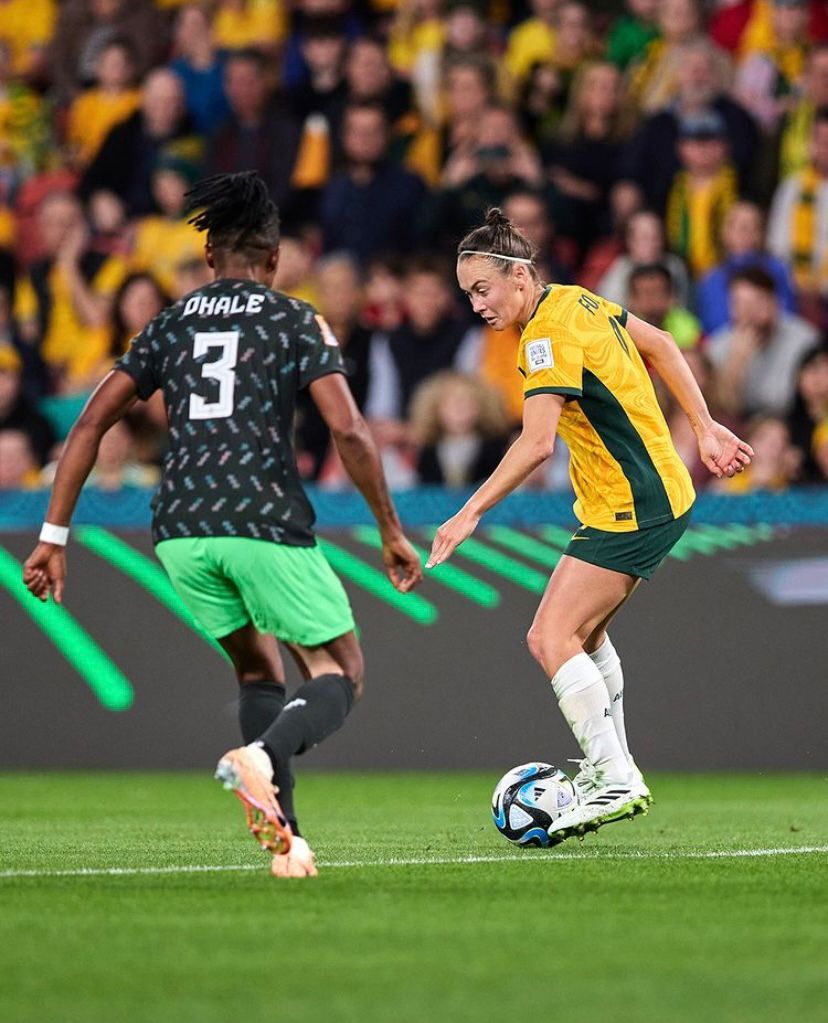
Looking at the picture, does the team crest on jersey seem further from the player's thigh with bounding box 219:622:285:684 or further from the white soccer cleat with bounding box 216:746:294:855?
the white soccer cleat with bounding box 216:746:294:855

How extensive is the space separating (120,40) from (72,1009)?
532 inches

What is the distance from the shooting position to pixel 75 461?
6.14m

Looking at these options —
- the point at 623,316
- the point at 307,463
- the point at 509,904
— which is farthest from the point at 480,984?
the point at 307,463

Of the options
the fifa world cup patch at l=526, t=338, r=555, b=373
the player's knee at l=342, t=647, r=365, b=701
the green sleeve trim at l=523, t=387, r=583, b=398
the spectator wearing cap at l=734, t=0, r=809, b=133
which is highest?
the spectator wearing cap at l=734, t=0, r=809, b=133

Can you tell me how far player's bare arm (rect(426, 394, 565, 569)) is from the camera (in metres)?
6.42

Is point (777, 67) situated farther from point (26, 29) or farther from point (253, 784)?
point (253, 784)

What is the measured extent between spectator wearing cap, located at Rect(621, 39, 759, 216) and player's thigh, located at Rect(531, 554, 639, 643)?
7.05 m

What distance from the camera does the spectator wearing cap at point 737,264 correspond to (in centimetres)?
1301

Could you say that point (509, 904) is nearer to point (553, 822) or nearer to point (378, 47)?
point (553, 822)

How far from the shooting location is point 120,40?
53.8 ft

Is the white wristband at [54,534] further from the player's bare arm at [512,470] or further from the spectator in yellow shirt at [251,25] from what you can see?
the spectator in yellow shirt at [251,25]

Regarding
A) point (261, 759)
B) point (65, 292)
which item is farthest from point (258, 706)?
point (65, 292)

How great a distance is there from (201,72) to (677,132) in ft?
14.3

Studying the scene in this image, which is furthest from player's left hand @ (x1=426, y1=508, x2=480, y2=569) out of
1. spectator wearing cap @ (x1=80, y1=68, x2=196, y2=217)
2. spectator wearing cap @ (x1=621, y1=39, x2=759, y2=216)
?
spectator wearing cap @ (x1=80, y1=68, x2=196, y2=217)
